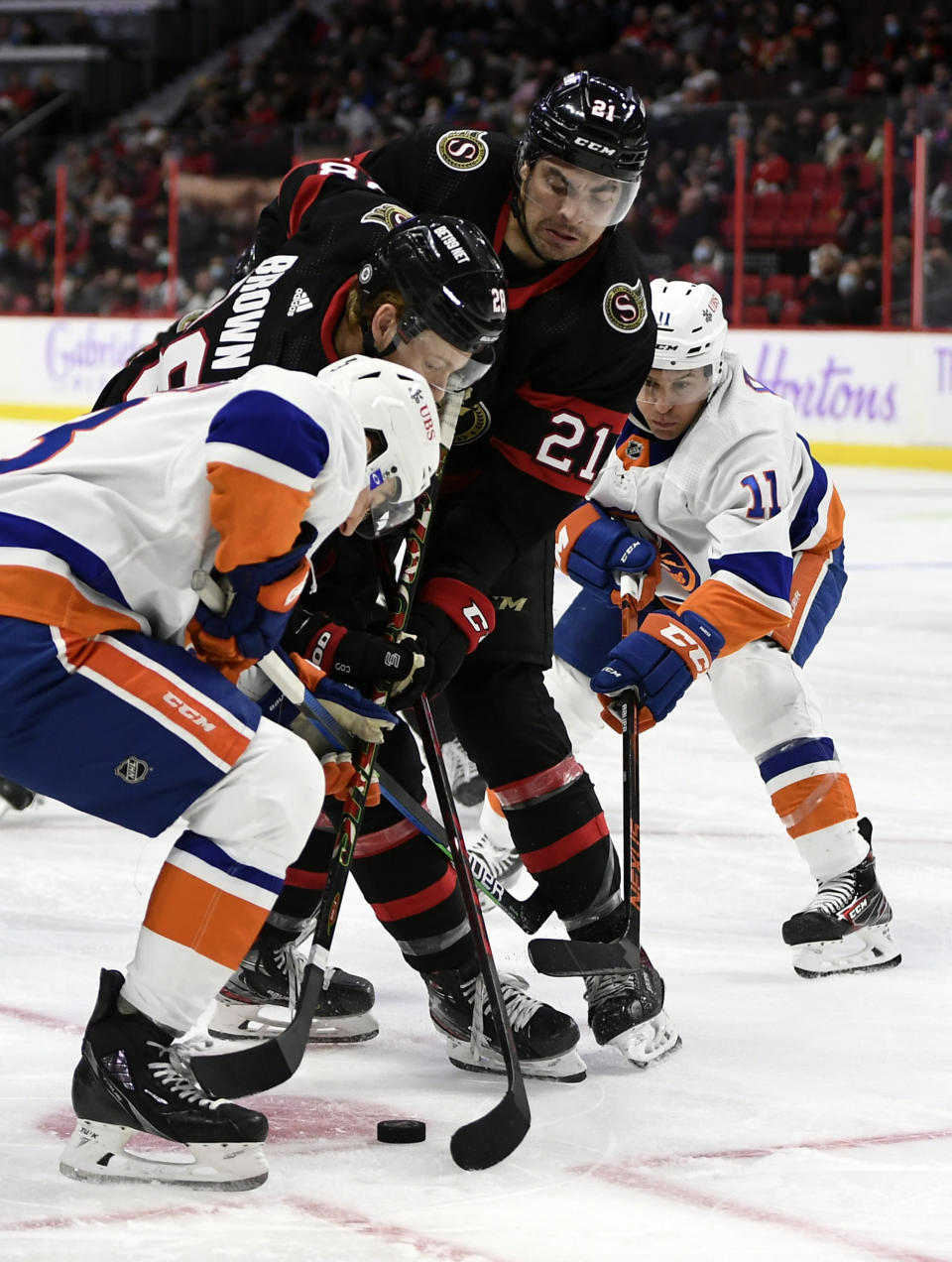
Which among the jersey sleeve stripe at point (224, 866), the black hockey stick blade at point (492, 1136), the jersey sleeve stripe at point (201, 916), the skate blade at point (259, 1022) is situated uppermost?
the jersey sleeve stripe at point (224, 866)

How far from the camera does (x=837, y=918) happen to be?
297 cm

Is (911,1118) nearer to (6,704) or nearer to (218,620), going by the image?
(218,620)

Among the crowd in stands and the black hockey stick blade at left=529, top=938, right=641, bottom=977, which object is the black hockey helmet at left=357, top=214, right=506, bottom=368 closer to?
the black hockey stick blade at left=529, top=938, right=641, bottom=977

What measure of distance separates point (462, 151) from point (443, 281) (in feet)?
1.81

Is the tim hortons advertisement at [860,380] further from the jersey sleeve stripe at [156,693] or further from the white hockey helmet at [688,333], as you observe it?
the jersey sleeve stripe at [156,693]

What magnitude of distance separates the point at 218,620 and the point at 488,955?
0.62 m

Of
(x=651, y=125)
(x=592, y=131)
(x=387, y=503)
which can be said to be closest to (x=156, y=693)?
(x=387, y=503)

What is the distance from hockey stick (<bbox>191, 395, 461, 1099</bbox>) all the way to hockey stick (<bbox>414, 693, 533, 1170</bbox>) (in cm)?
13

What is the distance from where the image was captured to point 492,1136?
2090 millimetres

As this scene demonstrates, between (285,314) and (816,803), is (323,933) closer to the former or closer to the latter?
(285,314)

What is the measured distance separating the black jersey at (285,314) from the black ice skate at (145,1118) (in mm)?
811

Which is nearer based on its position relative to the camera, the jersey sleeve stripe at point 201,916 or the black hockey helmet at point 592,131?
the jersey sleeve stripe at point 201,916

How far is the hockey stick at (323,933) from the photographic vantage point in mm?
2051

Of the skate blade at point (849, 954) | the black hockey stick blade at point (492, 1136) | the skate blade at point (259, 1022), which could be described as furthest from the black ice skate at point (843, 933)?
the black hockey stick blade at point (492, 1136)
